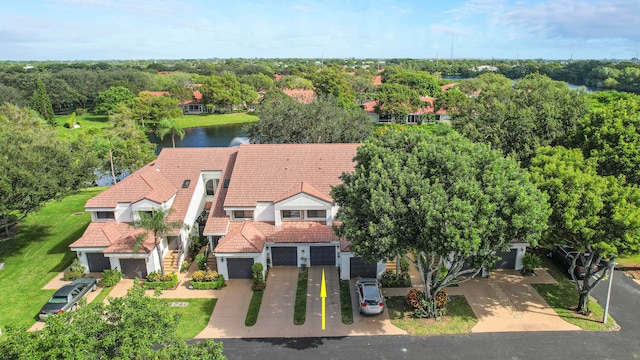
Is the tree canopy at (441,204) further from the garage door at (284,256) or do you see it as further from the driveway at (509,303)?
the garage door at (284,256)

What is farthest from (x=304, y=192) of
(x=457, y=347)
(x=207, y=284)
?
(x=457, y=347)

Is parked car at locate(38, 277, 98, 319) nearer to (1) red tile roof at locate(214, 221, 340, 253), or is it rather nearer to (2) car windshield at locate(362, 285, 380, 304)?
(1) red tile roof at locate(214, 221, 340, 253)

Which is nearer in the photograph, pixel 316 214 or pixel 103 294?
pixel 103 294

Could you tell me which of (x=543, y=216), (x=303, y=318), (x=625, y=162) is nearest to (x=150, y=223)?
(x=303, y=318)

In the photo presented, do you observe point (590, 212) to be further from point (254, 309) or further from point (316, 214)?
point (254, 309)

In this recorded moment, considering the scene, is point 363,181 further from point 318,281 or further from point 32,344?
point 32,344

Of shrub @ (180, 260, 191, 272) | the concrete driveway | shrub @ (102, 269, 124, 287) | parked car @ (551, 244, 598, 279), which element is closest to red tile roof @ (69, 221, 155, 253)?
shrub @ (102, 269, 124, 287)
